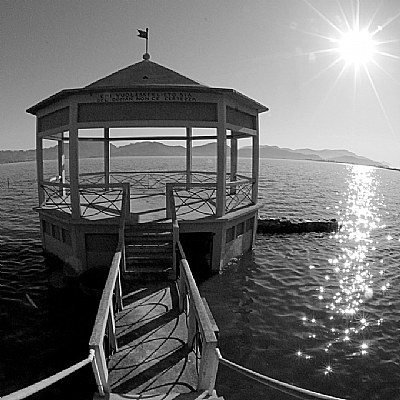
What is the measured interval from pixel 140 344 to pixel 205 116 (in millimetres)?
7111

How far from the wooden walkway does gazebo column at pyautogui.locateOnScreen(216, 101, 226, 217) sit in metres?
4.27

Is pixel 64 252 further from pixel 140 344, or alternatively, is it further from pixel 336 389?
pixel 336 389

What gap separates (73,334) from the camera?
896 centimetres

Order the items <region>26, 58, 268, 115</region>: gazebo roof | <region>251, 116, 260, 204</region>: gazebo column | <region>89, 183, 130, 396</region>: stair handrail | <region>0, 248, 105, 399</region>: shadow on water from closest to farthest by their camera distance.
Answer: <region>89, 183, 130, 396</region>: stair handrail < <region>0, 248, 105, 399</region>: shadow on water < <region>26, 58, 268, 115</region>: gazebo roof < <region>251, 116, 260, 204</region>: gazebo column

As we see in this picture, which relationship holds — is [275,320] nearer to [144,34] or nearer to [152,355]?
[152,355]

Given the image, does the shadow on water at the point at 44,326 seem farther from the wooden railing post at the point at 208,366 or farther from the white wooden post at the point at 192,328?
the wooden railing post at the point at 208,366

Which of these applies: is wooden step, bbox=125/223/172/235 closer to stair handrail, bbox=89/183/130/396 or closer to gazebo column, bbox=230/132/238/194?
stair handrail, bbox=89/183/130/396

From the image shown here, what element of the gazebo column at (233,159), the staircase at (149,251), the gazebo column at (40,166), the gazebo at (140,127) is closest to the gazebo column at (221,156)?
the gazebo at (140,127)

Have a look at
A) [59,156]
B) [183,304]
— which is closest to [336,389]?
[183,304]

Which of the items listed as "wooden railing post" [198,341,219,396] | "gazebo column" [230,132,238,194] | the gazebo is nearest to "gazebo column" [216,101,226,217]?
the gazebo

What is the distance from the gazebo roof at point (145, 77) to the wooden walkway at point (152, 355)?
22.9ft

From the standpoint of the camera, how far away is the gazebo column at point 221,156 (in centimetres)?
1124

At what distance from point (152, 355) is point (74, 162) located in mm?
7091

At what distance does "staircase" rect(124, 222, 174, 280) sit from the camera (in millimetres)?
9528
